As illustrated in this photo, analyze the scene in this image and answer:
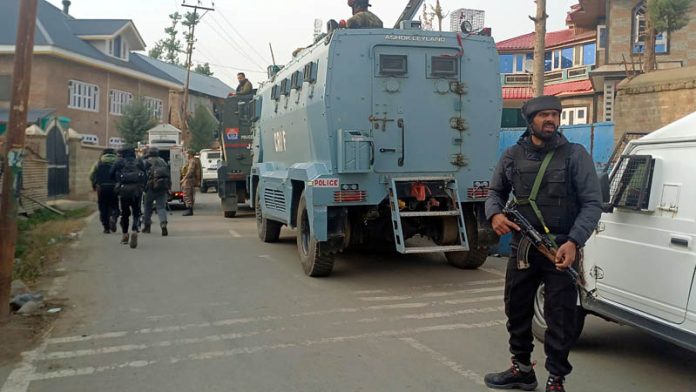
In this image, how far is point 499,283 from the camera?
8.23 meters

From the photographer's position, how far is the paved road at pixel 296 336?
4.66 meters

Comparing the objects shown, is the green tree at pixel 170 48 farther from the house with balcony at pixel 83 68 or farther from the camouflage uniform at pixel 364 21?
the camouflage uniform at pixel 364 21

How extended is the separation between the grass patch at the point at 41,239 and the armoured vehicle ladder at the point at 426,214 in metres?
4.84

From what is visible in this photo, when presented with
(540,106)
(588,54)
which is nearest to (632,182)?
(540,106)

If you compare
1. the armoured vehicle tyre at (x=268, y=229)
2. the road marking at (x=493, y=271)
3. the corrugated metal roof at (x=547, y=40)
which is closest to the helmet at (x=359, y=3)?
the road marking at (x=493, y=271)

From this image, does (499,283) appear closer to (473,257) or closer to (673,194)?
(473,257)

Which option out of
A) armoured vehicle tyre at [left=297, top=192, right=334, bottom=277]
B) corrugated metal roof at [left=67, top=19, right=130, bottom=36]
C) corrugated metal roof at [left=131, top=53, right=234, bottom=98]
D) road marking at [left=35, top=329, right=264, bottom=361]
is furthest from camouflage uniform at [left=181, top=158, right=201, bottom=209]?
corrugated metal roof at [left=131, top=53, right=234, bottom=98]

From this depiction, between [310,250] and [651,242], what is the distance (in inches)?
189

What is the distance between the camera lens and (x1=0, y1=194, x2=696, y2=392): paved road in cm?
466

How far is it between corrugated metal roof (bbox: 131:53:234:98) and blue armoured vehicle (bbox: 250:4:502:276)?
4413cm

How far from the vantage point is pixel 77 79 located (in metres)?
33.6

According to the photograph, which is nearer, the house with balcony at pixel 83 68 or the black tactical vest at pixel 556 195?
the black tactical vest at pixel 556 195

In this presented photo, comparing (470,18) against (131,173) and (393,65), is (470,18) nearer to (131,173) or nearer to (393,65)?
(393,65)

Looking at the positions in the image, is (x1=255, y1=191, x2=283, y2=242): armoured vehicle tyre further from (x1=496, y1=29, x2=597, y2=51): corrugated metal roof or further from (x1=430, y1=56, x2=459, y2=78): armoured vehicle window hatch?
(x1=496, y1=29, x2=597, y2=51): corrugated metal roof
